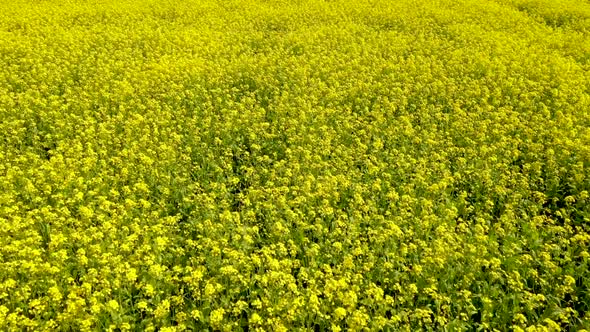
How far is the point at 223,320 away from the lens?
15.3ft

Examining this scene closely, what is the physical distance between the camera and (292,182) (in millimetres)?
7324

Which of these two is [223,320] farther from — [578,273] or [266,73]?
[266,73]

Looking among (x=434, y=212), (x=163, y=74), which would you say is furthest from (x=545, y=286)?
(x=163, y=74)

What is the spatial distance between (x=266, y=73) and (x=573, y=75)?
7.29 meters

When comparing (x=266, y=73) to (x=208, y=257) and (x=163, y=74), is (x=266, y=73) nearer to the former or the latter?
(x=163, y=74)

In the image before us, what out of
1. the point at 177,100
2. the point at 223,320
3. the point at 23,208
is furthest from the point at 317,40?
the point at 223,320

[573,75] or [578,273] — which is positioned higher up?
[573,75]

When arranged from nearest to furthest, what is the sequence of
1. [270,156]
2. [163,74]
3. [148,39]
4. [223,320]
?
[223,320] < [270,156] < [163,74] < [148,39]

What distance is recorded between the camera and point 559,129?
900 cm

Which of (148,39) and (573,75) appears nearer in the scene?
(573,75)

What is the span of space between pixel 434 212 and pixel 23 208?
5.42m

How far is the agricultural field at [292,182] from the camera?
4.91 meters

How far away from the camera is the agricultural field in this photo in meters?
4.91

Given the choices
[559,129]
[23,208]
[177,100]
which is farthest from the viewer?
[177,100]
